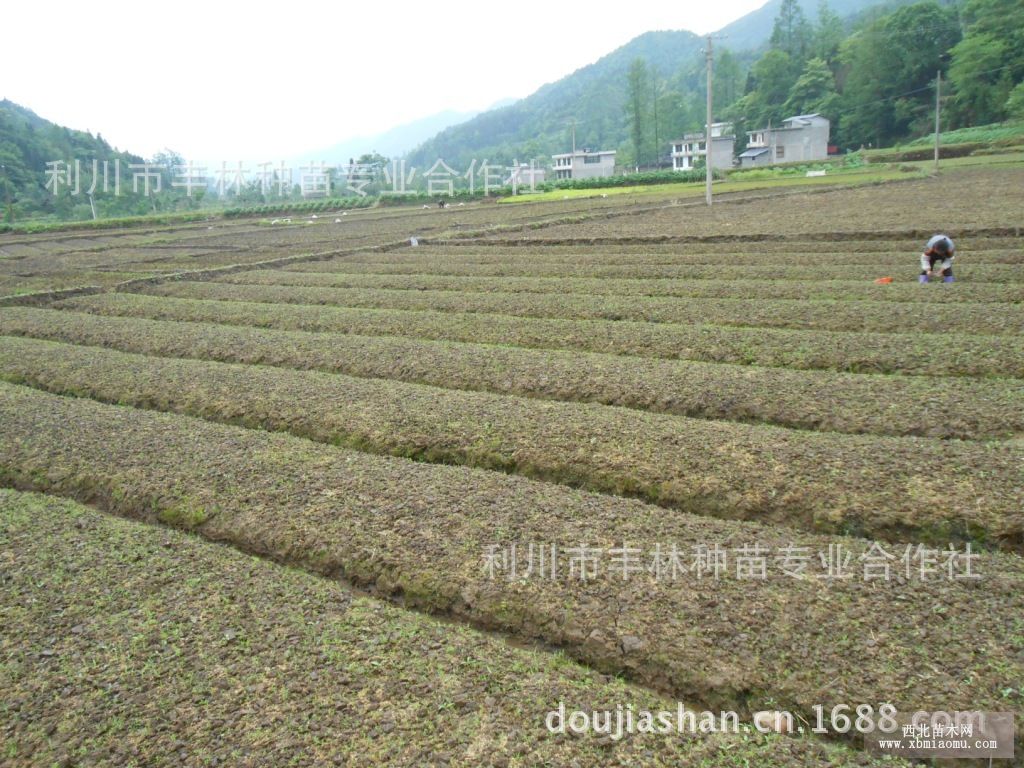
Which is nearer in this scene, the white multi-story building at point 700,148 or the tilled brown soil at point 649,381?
the tilled brown soil at point 649,381

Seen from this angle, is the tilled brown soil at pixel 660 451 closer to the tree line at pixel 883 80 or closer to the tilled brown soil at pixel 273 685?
the tilled brown soil at pixel 273 685

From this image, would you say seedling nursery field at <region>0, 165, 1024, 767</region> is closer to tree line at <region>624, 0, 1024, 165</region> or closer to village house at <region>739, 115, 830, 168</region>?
tree line at <region>624, 0, 1024, 165</region>

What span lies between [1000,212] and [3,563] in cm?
3141

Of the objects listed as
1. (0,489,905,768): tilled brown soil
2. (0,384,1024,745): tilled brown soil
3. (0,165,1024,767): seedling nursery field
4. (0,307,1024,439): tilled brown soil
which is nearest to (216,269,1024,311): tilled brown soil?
(0,165,1024,767): seedling nursery field

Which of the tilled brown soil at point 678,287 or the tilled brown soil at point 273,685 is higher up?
the tilled brown soil at point 678,287

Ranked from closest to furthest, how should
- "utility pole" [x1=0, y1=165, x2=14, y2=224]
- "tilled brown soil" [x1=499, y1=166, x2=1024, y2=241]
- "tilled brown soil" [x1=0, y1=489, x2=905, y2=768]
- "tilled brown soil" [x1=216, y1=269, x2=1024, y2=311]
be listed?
1. "tilled brown soil" [x1=0, y1=489, x2=905, y2=768]
2. "tilled brown soil" [x1=216, y1=269, x2=1024, y2=311]
3. "tilled brown soil" [x1=499, y1=166, x2=1024, y2=241]
4. "utility pole" [x1=0, y1=165, x2=14, y2=224]

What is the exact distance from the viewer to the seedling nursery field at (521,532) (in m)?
5.42

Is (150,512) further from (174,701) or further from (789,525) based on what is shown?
(789,525)

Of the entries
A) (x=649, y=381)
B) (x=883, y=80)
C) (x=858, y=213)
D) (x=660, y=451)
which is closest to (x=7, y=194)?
(x=858, y=213)

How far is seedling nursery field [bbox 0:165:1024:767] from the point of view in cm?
542

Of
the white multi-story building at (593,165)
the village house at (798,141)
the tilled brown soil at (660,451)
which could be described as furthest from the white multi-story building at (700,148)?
the tilled brown soil at (660,451)

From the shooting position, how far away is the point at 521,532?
7.87m

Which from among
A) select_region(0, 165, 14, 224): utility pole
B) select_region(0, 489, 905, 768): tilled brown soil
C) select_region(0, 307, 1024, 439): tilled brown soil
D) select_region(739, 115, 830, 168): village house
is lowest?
select_region(0, 489, 905, 768): tilled brown soil

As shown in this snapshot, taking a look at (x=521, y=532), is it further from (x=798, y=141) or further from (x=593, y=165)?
(x=593, y=165)
